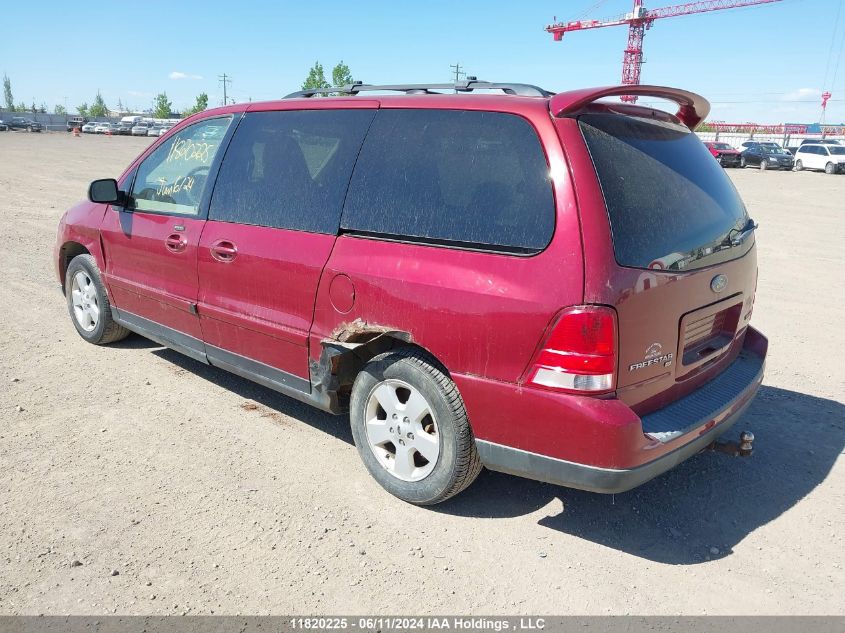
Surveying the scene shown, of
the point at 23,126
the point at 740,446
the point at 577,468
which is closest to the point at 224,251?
the point at 577,468

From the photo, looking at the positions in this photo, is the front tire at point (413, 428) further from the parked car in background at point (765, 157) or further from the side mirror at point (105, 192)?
the parked car in background at point (765, 157)

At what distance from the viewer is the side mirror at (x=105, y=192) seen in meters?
4.73

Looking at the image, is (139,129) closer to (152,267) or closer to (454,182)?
(152,267)

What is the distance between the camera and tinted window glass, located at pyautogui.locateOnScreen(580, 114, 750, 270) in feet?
9.00

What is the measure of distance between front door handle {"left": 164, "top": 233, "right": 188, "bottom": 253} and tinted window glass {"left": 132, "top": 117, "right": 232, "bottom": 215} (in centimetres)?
17

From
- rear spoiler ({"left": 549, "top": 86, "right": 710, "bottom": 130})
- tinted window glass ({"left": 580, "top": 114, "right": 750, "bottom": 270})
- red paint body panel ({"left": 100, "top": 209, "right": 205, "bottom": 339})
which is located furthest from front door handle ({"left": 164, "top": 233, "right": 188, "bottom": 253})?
tinted window glass ({"left": 580, "top": 114, "right": 750, "bottom": 270})

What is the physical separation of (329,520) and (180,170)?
273 centimetres

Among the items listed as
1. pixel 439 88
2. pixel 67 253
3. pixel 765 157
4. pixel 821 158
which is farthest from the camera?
pixel 765 157

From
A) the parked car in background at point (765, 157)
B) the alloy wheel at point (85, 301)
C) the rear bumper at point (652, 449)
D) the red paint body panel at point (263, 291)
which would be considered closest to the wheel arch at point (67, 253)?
the alloy wheel at point (85, 301)

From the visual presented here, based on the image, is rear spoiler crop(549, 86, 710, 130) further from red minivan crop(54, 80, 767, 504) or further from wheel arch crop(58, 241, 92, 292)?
wheel arch crop(58, 241, 92, 292)

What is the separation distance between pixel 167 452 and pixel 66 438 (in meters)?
0.67

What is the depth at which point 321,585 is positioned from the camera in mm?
2748

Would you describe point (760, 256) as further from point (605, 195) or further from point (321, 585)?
point (321, 585)

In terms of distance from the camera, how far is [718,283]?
10.3ft
